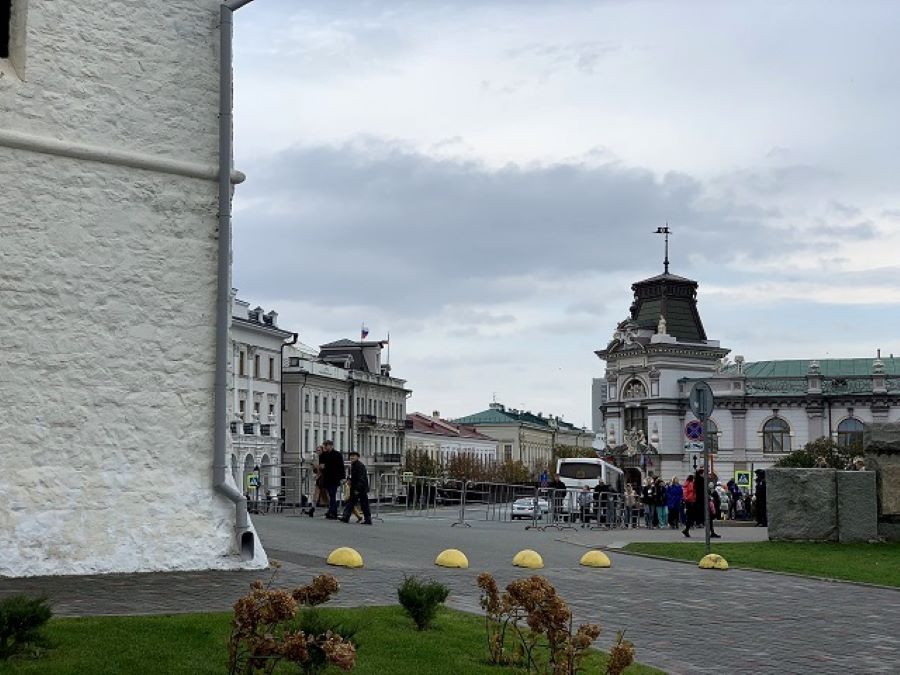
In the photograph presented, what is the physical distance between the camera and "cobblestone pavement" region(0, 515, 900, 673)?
9484 millimetres

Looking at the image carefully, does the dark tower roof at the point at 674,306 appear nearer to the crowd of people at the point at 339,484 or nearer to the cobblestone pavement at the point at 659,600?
the crowd of people at the point at 339,484

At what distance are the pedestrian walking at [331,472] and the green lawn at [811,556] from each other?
25.1 ft

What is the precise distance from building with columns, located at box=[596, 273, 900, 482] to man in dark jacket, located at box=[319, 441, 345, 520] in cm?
6756

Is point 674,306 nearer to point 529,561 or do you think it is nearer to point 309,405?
point 309,405

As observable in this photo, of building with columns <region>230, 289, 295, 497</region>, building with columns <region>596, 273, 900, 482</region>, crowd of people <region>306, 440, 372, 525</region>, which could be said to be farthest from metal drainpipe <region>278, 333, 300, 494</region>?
crowd of people <region>306, 440, 372, 525</region>

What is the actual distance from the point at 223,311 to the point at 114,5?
11.4 ft

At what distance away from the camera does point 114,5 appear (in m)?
12.8

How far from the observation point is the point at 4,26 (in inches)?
487

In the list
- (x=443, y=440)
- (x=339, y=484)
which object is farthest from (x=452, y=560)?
(x=443, y=440)

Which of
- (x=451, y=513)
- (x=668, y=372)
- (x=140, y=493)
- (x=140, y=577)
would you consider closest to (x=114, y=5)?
(x=140, y=493)

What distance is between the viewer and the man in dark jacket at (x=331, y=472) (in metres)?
26.8

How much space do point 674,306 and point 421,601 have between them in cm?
10501

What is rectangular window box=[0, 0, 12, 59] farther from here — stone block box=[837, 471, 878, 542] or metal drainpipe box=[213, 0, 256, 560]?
stone block box=[837, 471, 878, 542]

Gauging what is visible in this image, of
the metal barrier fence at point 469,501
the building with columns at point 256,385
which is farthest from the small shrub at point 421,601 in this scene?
the building with columns at point 256,385
